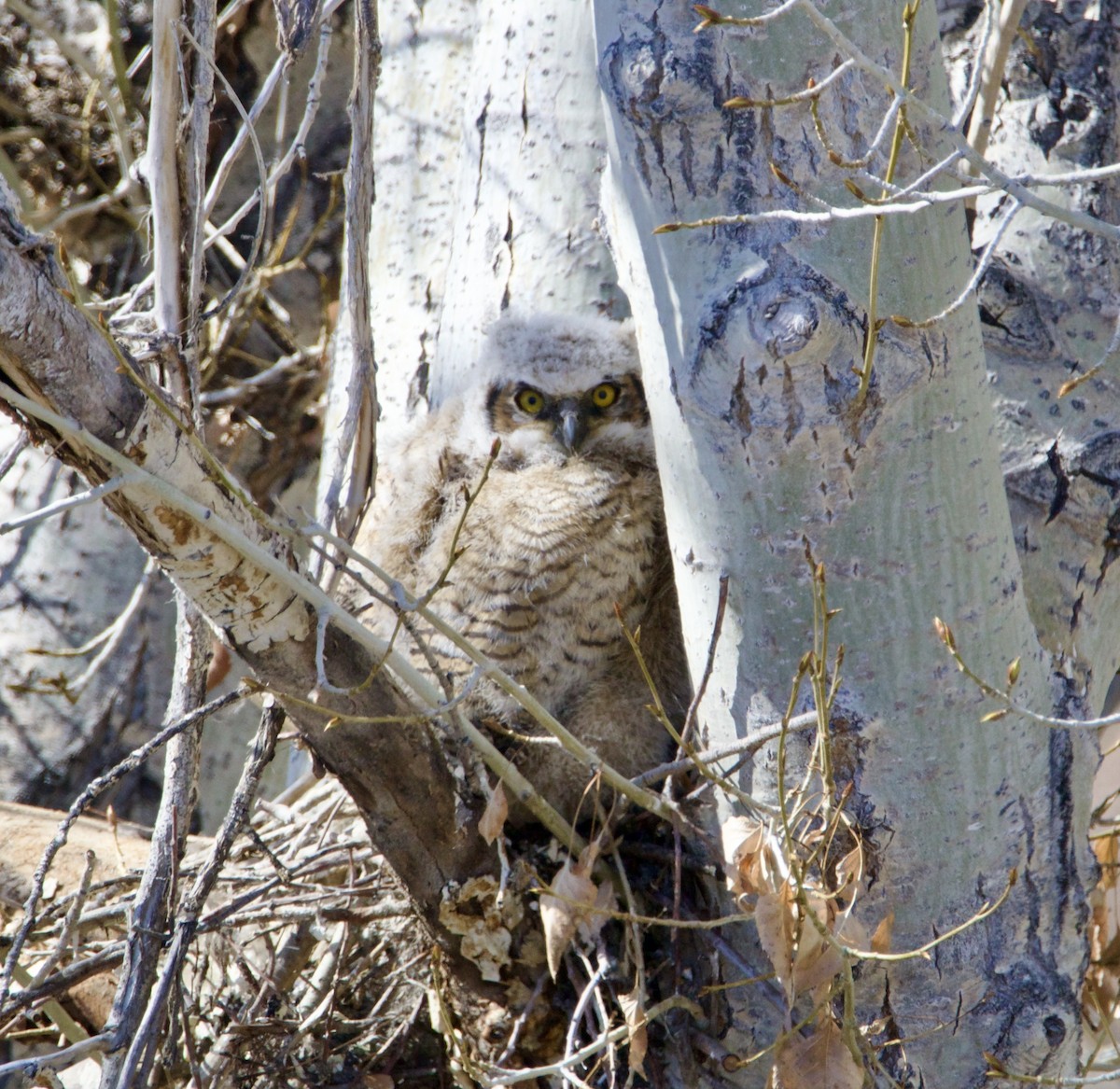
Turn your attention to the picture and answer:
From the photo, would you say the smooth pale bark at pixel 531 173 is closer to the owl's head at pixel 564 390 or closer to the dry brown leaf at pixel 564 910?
the owl's head at pixel 564 390

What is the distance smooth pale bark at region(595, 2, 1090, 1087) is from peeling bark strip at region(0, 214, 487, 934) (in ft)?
1.64

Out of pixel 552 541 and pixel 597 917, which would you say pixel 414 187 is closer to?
pixel 552 541

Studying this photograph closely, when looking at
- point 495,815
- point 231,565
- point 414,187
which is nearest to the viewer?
point 231,565

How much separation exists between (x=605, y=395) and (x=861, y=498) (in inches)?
42.8

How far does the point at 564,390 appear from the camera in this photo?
8.23ft

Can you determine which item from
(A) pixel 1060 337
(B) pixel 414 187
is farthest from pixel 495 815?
(B) pixel 414 187

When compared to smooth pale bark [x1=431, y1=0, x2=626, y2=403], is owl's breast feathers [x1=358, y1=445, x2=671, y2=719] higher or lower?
lower

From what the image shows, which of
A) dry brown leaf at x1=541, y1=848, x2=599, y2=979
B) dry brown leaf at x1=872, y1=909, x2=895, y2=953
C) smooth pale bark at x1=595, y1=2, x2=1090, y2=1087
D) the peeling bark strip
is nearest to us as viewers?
the peeling bark strip

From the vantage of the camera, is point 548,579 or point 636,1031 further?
point 548,579

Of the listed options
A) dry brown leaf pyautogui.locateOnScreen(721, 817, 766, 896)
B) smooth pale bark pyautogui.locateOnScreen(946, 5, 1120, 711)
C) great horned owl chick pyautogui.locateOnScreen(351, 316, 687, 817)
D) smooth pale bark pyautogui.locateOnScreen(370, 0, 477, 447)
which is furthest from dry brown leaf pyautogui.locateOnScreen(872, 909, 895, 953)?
smooth pale bark pyautogui.locateOnScreen(370, 0, 477, 447)

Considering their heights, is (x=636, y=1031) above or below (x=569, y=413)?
below

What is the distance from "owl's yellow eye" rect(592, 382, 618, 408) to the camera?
8.30 feet

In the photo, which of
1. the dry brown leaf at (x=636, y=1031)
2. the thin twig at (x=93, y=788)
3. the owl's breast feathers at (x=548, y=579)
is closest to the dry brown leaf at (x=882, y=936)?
the dry brown leaf at (x=636, y=1031)

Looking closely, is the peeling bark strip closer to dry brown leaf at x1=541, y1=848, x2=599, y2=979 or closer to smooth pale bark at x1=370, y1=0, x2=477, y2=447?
dry brown leaf at x1=541, y1=848, x2=599, y2=979
